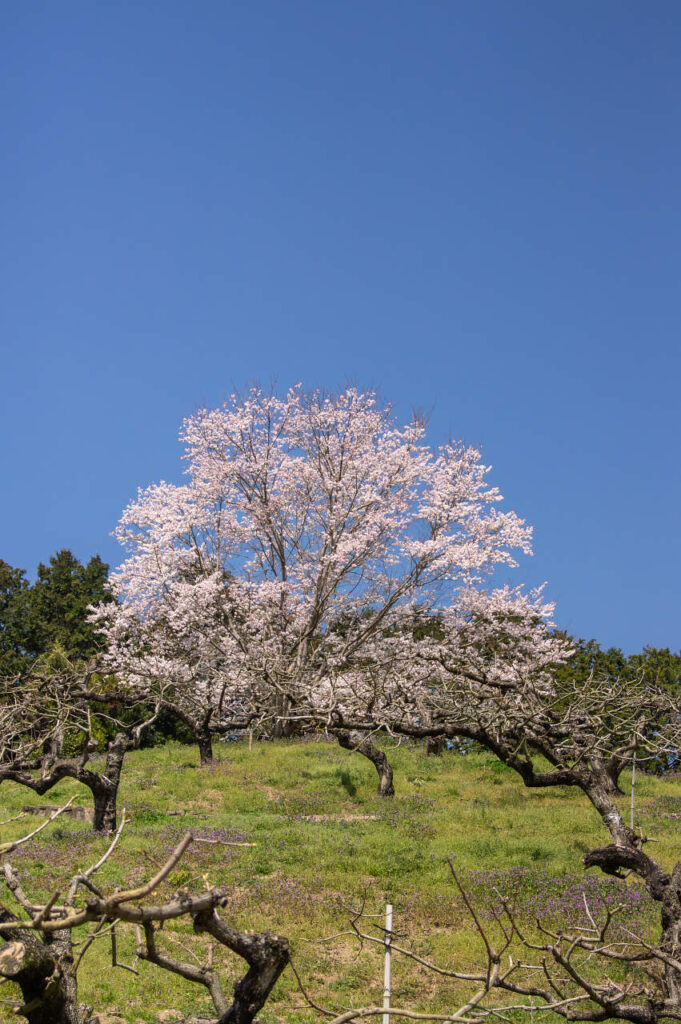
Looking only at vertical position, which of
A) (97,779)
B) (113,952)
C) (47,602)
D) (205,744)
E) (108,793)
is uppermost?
(47,602)

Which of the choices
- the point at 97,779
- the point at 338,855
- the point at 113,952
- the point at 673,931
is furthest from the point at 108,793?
the point at 113,952

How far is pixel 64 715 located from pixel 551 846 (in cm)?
983

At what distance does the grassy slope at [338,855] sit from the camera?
10.9 m

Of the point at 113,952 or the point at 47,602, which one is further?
the point at 47,602

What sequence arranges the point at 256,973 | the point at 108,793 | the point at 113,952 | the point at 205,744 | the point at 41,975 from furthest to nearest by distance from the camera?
the point at 205,744 → the point at 108,793 → the point at 256,973 → the point at 41,975 → the point at 113,952

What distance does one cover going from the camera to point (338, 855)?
15.4m

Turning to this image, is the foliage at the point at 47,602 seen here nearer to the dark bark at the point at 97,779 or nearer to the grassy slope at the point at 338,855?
the grassy slope at the point at 338,855

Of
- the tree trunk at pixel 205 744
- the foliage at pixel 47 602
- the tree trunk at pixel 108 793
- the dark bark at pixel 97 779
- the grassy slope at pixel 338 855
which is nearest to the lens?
the grassy slope at pixel 338 855

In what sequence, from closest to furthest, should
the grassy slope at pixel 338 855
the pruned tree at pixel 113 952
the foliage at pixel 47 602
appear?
the pruned tree at pixel 113 952
the grassy slope at pixel 338 855
the foliage at pixel 47 602

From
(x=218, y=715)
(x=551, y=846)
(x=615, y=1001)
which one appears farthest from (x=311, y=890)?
(x=218, y=715)

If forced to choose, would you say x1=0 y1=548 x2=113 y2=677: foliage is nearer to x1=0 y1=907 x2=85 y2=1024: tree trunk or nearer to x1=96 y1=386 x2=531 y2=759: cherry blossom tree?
x1=96 y1=386 x2=531 y2=759: cherry blossom tree

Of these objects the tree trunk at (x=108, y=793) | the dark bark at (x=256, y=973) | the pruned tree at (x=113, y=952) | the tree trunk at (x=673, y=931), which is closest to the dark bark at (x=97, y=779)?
the tree trunk at (x=108, y=793)

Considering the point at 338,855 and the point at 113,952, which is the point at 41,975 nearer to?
the point at 113,952

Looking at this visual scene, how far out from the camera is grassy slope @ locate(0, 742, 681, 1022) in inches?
431
